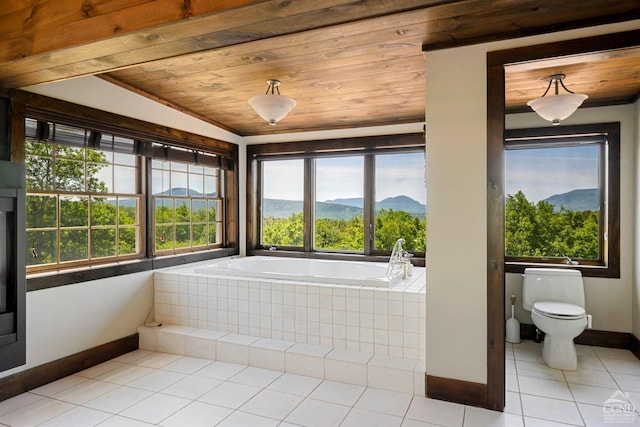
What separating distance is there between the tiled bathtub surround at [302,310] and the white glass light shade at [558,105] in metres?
1.65

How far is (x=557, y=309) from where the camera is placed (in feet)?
10.7

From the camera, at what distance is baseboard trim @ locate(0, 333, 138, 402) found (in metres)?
2.66

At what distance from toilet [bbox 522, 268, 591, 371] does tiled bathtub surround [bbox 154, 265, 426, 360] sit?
3.35ft

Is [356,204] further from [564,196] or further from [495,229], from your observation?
[495,229]

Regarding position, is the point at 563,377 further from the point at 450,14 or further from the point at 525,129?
the point at 450,14

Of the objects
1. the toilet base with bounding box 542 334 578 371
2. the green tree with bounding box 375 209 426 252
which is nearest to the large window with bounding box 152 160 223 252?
the green tree with bounding box 375 209 426 252

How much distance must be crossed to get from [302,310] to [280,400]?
75 cm

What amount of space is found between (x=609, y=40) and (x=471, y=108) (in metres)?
0.78

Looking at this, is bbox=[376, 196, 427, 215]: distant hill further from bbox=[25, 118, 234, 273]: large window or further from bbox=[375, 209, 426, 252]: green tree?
bbox=[25, 118, 234, 273]: large window

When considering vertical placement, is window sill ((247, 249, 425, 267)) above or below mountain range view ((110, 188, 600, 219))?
below

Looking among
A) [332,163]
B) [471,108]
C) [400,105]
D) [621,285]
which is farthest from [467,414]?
[332,163]

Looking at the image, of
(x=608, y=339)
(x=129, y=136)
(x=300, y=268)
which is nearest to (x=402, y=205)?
(x=300, y=268)

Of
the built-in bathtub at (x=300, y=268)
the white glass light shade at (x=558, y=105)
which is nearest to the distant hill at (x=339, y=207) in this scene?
the built-in bathtub at (x=300, y=268)

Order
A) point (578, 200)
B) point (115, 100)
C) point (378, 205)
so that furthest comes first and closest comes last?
point (378, 205) < point (578, 200) < point (115, 100)
